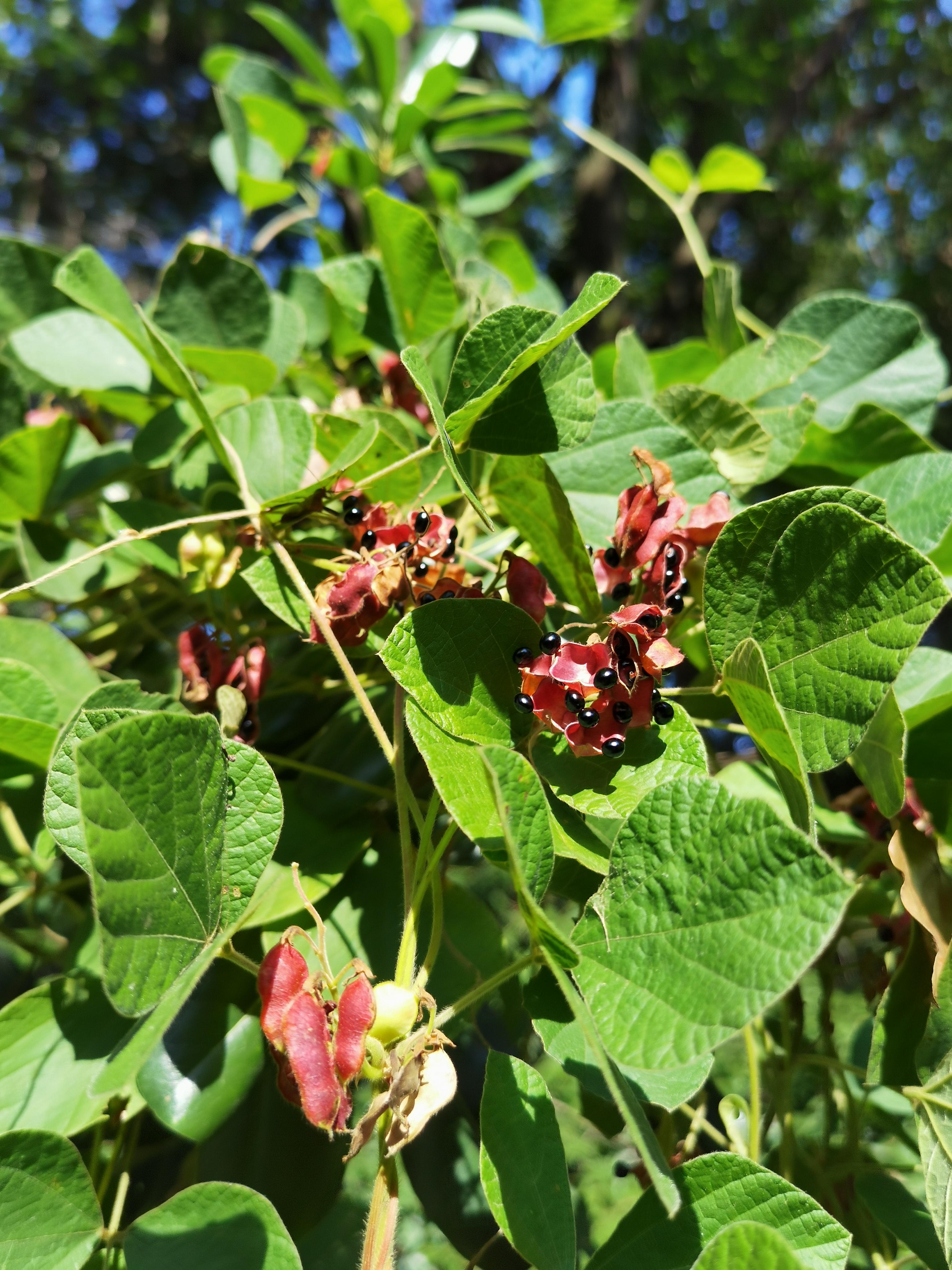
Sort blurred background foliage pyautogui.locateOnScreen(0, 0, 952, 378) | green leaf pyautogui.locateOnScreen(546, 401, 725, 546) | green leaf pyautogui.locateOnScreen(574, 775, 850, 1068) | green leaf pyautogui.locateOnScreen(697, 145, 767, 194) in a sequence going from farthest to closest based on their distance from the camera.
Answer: blurred background foliage pyautogui.locateOnScreen(0, 0, 952, 378), green leaf pyautogui.locateOnScreen(697, 145, 767, 194), green leaf pyautogui.locateOnScreen(546, 401, 725, 546), green leaf pyautogui.locateOnScreen(574, 775, 850, 1068)

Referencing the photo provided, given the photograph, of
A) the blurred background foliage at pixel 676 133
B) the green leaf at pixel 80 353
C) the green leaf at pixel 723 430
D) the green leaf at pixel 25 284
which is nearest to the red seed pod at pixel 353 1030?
the green leaf at pixel 723 430

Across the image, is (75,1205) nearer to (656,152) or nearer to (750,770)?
(750,770)

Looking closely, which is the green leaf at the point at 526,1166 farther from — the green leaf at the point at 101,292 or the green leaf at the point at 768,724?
the green leaf at the point at 101,292

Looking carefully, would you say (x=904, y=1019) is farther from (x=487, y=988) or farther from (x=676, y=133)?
(x=676, y=133)

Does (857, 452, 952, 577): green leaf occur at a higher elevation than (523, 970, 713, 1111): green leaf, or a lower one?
higher

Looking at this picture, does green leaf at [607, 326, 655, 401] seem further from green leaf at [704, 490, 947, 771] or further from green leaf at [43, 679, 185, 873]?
green leaf at [43, 679, 185, 873]

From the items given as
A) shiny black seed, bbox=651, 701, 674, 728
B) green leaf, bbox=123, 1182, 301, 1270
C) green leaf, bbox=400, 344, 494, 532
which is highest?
green leaf, bbox=400, 344, 494, 532

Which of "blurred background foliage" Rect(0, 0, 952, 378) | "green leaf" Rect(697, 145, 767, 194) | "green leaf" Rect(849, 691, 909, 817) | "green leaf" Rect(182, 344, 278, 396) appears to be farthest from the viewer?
"blurred background foliage" Rect(0, 0, 952, 378)

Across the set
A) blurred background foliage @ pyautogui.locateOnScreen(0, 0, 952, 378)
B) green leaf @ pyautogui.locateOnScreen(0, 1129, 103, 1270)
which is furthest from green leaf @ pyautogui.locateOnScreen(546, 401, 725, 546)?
blurred background foliage @ pyautogui.locateOnScreen(0, 0, 952, 378)
